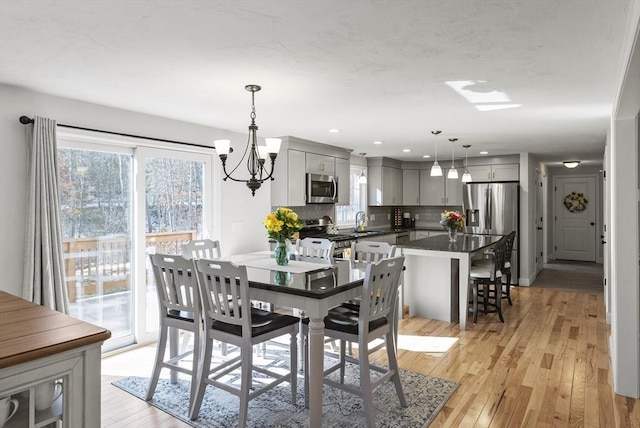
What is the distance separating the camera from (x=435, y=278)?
4.98 metres

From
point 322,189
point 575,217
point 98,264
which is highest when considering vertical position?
point 322,189

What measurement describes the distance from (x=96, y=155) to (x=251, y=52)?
2212 millimetres

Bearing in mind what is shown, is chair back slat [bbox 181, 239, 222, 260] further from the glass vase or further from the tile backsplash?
the tile backsplash

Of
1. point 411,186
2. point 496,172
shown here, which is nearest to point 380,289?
point 496,172

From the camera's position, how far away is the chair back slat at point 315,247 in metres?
4.01

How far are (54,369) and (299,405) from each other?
1.94 metres

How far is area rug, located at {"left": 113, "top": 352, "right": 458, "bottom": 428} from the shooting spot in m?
2.67

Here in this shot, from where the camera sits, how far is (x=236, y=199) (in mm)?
5004

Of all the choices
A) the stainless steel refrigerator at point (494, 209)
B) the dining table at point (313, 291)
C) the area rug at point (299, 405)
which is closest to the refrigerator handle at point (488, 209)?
the stainless steel refrigerator at point (494, 209)

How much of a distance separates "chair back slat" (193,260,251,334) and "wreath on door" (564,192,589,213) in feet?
32.1

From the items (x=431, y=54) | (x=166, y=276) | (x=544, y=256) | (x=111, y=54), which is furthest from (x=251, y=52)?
(x=544, y=256)

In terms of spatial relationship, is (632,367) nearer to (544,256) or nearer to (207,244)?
(207,244)

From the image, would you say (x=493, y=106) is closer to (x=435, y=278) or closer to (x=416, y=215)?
(x=435, y=278)

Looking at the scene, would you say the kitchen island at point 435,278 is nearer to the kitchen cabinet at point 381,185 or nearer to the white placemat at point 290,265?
the white placemat at point 290,265
